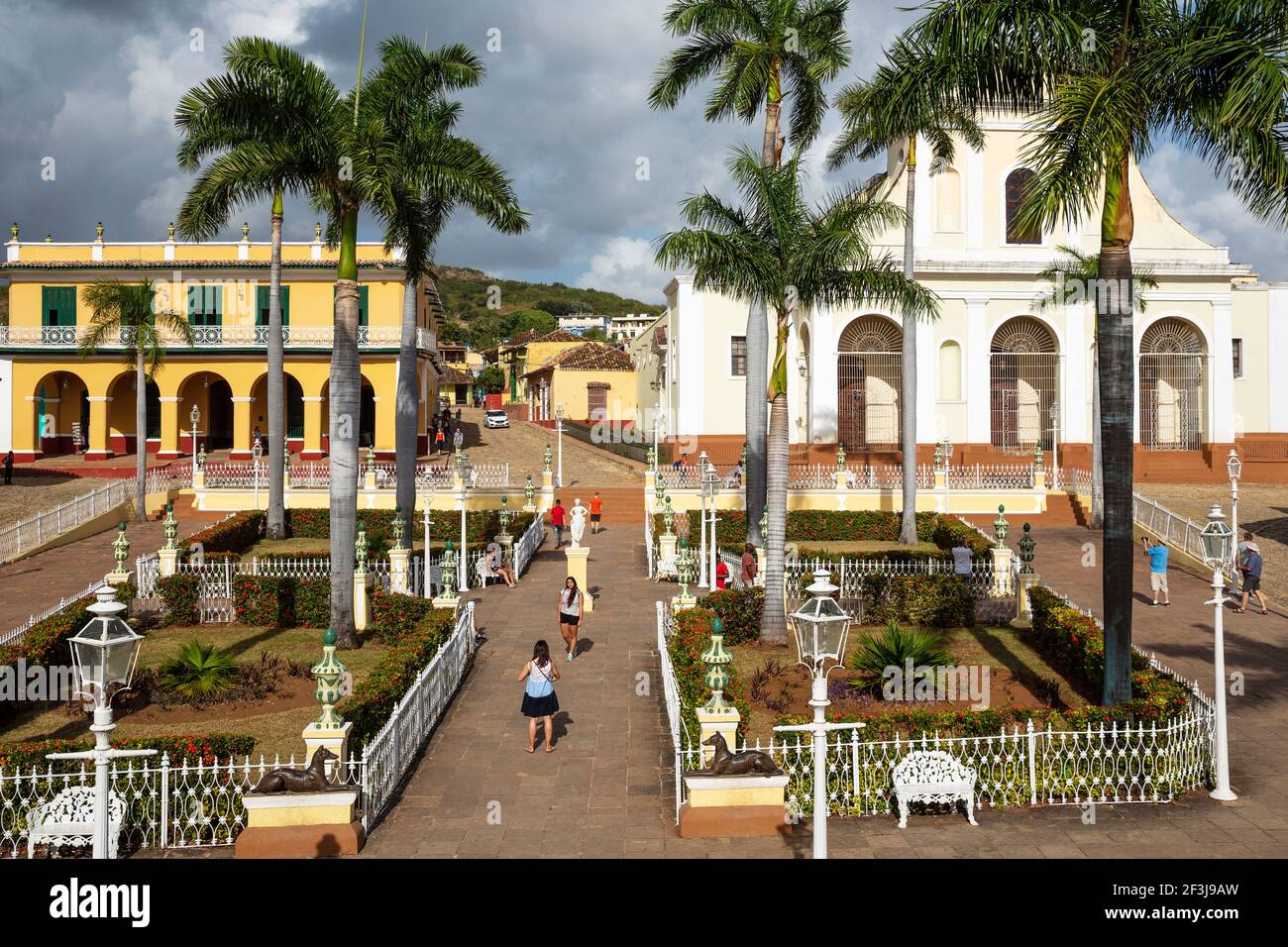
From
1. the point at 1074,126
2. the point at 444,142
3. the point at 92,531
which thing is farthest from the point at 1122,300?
the point at 92,531

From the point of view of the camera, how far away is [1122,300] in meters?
10.4

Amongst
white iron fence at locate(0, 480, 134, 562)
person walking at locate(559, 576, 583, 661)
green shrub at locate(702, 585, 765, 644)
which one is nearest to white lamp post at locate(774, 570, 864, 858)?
person walking at locate(559, 576, 583, 661)

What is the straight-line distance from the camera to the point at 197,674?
42.9 ft

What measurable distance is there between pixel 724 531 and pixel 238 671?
1319cm

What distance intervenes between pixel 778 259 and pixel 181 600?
11.0 metres

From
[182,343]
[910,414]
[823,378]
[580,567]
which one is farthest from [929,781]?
[182,343]

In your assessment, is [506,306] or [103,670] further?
[506,306]

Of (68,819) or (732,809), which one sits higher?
(68,819)

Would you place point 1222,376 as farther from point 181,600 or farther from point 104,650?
point 104,650

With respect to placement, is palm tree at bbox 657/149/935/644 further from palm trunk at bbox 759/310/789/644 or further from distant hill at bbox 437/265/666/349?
distant hill at bbox 437/265/666/349

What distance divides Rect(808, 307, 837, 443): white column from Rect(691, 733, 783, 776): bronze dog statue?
25.8m

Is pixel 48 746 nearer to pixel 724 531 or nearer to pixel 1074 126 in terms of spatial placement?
pixel 1074 126

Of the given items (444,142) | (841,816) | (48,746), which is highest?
(444,142)
